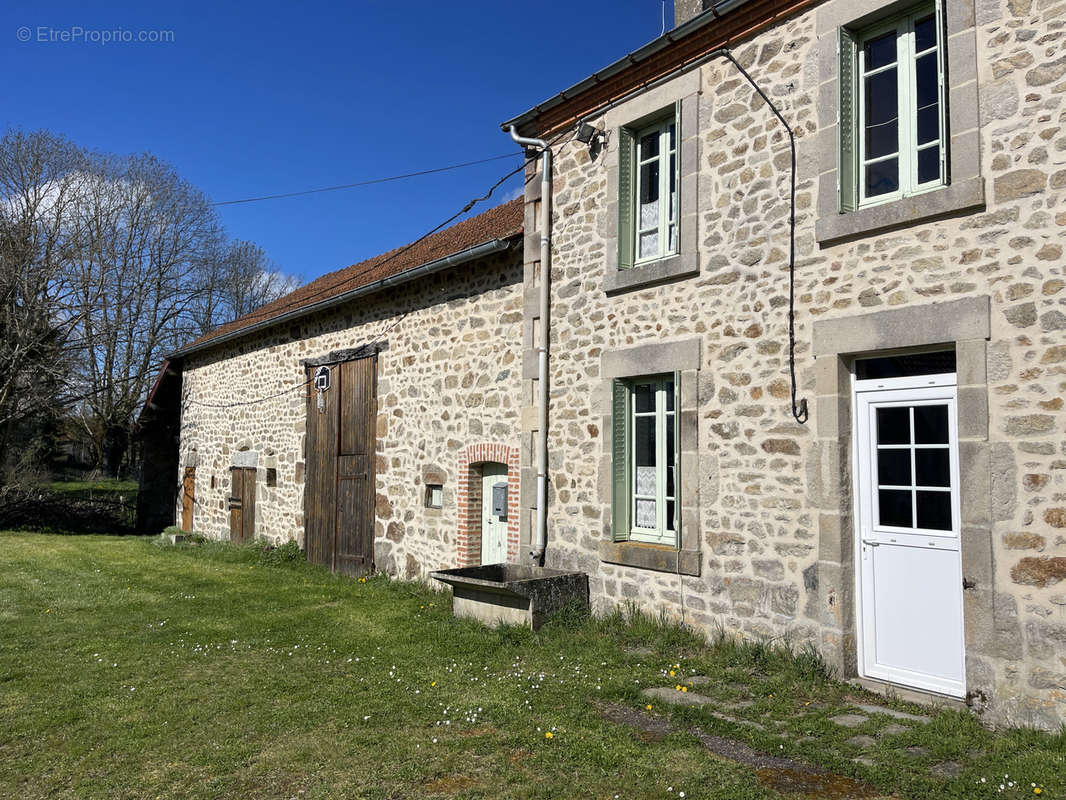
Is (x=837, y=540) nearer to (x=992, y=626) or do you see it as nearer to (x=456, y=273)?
(x=992, y=626)

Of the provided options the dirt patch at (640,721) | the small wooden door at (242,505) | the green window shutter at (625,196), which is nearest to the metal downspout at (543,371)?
the green window shutter at (625,196)

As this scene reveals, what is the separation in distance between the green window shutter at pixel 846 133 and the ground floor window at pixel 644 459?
2035 mm

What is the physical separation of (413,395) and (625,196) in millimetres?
4077

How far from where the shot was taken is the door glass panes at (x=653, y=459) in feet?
22.7

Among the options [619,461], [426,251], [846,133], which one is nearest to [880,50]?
[846,133]

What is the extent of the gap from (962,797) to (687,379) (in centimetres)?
358

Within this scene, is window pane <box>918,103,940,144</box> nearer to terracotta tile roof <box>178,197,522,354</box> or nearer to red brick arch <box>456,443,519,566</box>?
terracotta tile roof <box>178,197,522,354</box>

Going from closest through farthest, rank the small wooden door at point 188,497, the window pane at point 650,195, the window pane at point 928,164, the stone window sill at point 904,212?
the stone window sill at point 904,212
the window pane at point 928,164
the window pane at point 650,195
the small wooden door at point 188,497

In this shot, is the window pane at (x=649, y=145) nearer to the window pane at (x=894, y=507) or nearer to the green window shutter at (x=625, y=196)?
the green window shutter at (x=625, y=196)

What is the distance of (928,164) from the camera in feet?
17.4

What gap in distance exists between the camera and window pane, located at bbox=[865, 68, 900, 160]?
5535mm

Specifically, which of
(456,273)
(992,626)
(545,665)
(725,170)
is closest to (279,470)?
(456,273)

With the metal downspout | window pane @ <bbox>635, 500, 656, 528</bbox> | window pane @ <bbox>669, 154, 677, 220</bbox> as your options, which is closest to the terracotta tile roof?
the metal downspout

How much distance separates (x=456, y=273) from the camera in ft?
31.4
